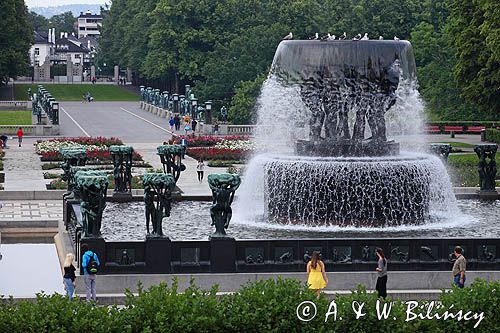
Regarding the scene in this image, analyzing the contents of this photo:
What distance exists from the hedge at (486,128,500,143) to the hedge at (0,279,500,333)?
1987 inches

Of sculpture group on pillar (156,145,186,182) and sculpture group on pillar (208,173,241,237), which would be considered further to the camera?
sculpture group on pillar (156,145,186,182)

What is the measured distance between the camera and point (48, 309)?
60.3ft

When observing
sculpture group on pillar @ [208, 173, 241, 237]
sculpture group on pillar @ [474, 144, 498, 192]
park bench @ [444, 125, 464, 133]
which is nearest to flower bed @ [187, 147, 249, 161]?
sculpture group on pillar @ [474, 144, 498, 192]

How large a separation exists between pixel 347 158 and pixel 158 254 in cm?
717

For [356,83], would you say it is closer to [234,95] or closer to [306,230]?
[306,230]

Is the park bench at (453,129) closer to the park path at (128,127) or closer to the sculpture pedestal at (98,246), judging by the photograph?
the park path at (128,127)

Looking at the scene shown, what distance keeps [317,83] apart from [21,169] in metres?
22.7

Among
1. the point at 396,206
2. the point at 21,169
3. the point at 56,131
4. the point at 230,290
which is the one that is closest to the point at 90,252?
the point at 230,290

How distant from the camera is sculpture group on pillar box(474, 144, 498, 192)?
3650 cm

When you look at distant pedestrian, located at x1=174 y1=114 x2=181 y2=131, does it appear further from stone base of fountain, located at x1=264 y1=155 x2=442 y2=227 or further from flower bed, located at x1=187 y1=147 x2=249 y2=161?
stone base of fountain, located at x1=264 y1=155 x2=442 y2=227

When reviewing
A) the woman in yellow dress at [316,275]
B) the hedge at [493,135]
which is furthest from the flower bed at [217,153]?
the woman in yellow dress at [316,275]

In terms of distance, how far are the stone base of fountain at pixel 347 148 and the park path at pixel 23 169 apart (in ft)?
46.7

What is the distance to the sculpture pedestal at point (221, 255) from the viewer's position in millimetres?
25797

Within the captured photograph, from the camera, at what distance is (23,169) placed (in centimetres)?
5216
